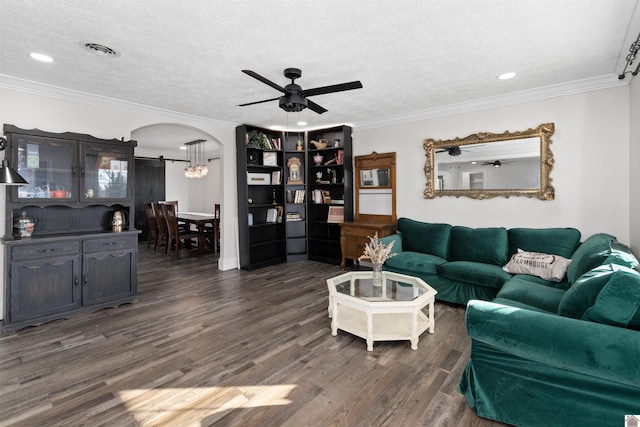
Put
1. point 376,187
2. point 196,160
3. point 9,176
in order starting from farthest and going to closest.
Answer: point 196,160, point 376,187, point 9,176

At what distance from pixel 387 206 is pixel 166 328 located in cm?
368

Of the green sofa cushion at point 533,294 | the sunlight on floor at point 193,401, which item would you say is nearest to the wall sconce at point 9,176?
the sunlight on floor at point 193,401

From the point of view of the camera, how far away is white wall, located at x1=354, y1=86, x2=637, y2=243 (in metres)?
3.32

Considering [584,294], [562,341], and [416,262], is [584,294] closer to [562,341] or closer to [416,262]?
[562,341]

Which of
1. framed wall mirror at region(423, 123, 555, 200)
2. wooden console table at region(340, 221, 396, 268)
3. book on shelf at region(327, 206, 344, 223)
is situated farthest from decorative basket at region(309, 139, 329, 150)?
framed wall mirror at region(423, 123, 555, 200)

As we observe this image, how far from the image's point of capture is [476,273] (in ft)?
10.9

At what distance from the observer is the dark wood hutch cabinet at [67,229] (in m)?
3.05

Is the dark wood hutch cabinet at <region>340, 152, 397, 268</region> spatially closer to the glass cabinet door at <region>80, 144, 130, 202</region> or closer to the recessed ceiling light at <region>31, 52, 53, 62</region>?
the glass cabinet door at <region>80, 144, 130, 202</region>

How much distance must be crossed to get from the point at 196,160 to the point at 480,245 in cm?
831

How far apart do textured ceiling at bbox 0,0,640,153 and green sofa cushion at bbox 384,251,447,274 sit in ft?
6.88

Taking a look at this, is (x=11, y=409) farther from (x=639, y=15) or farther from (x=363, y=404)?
(x=639, y=15)

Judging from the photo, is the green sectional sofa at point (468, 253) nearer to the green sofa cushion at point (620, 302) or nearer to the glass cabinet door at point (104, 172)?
the green sofa cushion at point (620, 302)

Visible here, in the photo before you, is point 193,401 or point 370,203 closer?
point 193,401

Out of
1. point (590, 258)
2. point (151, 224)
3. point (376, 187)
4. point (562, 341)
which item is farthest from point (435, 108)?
point (151, 224)
